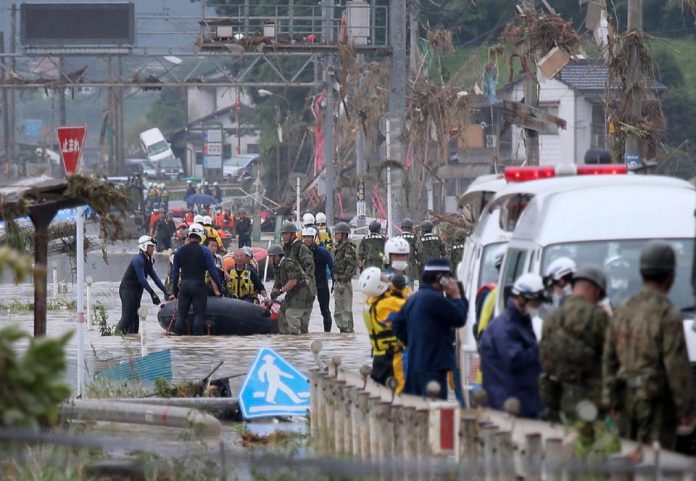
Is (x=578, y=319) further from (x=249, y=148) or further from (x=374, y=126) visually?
(x=249, y=148)

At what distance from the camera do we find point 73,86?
4656cm

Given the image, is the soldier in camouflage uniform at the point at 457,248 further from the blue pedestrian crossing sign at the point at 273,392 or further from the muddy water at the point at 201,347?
the blue pedestrian crossing sign at the point at 273,392

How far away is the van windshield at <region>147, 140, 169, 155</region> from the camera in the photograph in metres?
114

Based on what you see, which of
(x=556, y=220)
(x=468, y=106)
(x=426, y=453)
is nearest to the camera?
(x=426, y=453)

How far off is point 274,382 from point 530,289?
4.29m

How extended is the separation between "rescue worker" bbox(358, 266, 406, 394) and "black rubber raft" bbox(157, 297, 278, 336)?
973 centimetres

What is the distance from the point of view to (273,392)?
1358 cm

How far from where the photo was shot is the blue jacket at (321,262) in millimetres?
22875

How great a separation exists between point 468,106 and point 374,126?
7.18m

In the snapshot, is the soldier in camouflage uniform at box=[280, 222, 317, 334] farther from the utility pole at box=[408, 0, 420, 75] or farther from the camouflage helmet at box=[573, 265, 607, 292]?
the utility pole at box=[408, 0, 420, 75]

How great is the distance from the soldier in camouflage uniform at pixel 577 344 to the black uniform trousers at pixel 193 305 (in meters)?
12.7

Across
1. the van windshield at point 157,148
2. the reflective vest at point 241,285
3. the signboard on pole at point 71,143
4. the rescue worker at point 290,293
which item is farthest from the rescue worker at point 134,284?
the van windshield at point 157,148

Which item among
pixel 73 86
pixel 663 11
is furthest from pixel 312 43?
pixel 663 11

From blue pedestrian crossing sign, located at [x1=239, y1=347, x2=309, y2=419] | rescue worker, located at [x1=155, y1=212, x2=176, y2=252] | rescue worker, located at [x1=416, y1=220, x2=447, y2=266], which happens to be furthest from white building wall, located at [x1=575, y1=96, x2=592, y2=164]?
blue pedestrian crossing sign, located at [x1=239, y1=347, x2=309, y2=419]
